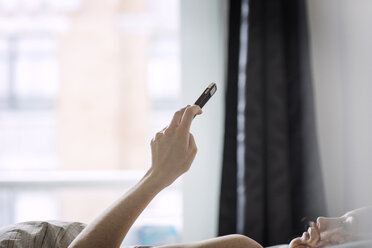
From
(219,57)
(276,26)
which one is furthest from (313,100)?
(219,57)

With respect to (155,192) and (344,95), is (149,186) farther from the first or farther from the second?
(344,95)

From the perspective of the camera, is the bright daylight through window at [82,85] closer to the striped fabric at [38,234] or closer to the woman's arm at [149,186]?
the striped fabric at [38,234]

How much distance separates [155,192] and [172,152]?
69 millimetres

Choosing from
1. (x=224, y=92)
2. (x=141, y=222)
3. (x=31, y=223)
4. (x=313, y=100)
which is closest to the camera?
(x=31, y=223)

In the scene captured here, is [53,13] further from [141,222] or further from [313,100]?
[313,100]

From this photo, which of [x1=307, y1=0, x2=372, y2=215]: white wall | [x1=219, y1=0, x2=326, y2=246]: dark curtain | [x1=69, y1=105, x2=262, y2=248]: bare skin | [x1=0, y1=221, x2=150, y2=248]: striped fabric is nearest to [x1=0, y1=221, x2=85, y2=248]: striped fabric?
[x1=0, y1=221, x2=150, y2=248]: striped fabric

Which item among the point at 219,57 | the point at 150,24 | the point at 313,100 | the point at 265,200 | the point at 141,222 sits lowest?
the point at 141,222

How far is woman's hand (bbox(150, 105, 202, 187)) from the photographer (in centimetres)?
68

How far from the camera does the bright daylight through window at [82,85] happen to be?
195cm

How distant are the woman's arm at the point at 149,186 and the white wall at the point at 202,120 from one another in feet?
3.32

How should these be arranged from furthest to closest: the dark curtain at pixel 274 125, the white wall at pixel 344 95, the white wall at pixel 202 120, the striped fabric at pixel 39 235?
1. the white wall at pixel 202 120
2. the dark curtain at pixel 274 125
3. the white wall at pixel 344 95
4. the striped fabric at pixel 39 235

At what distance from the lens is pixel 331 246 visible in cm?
70

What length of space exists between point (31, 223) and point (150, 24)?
129cm

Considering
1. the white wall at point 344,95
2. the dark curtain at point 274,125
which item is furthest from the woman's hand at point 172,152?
the dark curtain at point 274,125
